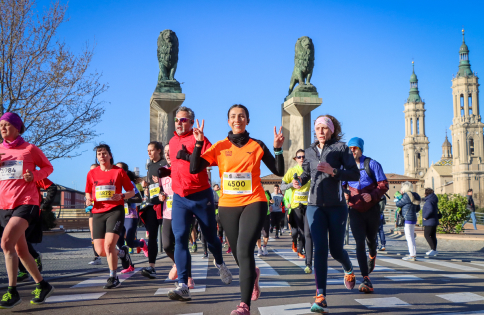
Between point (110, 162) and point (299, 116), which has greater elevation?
point (299, 116)

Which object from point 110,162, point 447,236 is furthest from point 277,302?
point 447,236

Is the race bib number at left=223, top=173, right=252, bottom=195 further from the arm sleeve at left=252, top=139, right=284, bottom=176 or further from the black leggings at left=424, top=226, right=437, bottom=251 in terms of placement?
the black leggings at left=424, top=226, right=437, bottom=251

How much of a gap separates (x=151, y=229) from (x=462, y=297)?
4700 mm

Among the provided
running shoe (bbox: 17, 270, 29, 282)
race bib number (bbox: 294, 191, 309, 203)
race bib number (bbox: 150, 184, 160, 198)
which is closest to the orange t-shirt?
race bib number (bbox: 150, 184, 160, 198)

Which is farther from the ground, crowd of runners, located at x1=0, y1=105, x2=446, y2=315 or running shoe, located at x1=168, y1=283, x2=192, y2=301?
crowd of runners, located at x1=0, y1=105, x2=446, y2=315

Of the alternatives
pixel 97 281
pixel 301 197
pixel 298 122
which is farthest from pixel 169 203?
pixel 298 122

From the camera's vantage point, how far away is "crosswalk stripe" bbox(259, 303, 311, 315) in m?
5.58

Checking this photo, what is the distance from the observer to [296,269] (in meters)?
10.2

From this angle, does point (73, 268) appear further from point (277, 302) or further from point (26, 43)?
point (26, 43)

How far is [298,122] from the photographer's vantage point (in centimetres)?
2427

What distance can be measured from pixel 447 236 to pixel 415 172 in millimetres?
172494

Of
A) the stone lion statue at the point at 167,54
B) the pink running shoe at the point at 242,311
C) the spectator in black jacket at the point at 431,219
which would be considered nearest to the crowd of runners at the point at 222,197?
the pink running shoe at the point at 242,311

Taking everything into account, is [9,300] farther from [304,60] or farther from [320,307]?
[304,60]

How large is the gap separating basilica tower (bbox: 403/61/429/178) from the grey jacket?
186m
